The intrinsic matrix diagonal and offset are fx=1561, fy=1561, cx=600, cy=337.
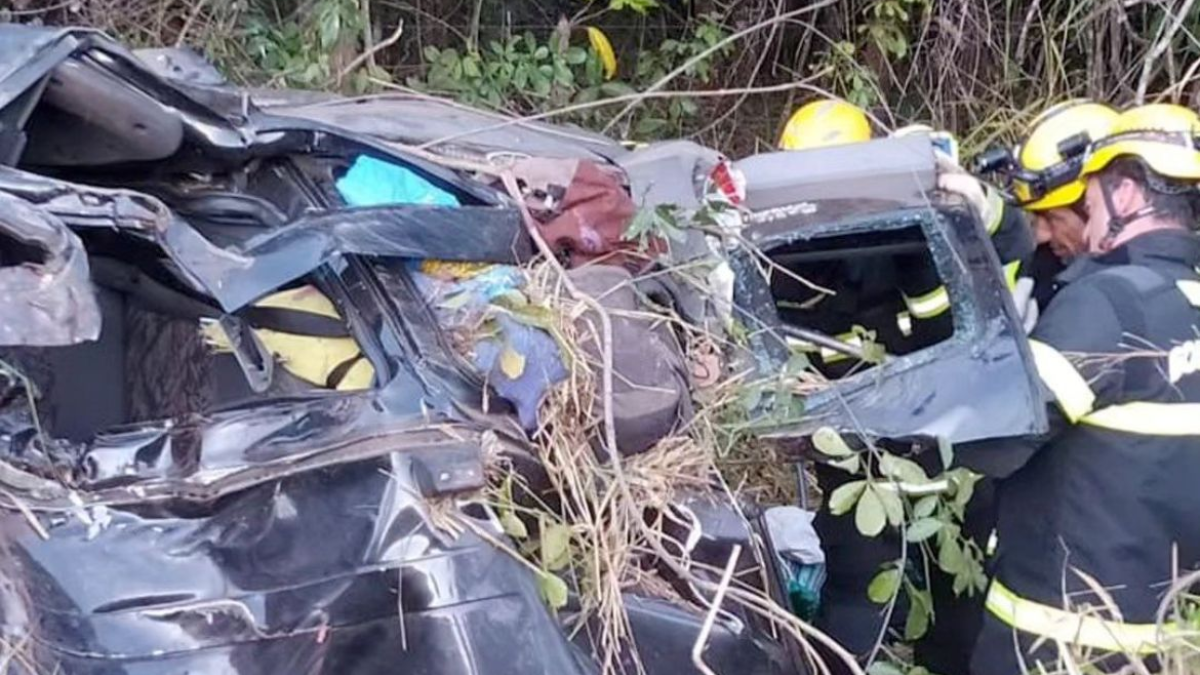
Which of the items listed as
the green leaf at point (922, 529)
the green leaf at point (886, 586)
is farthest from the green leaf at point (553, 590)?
the green leaf at point (886, 586)

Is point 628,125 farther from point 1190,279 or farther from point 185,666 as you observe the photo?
point 185,666

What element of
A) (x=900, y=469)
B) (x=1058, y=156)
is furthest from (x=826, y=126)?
(x=900, y=469)

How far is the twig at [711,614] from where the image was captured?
2.35m

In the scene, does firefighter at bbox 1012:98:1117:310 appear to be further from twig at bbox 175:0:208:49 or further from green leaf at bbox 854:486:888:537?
twig at bbox 175:0:208:49

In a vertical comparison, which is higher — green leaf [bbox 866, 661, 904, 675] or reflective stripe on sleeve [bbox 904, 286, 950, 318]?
reflective stripe on sleeve [bbox 904, 286, 950, 318]

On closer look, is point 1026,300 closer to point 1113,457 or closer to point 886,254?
point 886,254

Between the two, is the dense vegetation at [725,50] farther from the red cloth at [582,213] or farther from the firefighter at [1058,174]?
the red cloth at [582,213]

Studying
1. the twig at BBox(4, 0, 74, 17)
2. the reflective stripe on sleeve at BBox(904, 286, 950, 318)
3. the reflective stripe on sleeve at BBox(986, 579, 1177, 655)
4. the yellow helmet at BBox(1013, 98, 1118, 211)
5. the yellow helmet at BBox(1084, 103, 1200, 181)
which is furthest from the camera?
the twig at BBox(4, 0, 74, 17)

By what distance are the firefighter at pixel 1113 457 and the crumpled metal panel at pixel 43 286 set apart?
68.3 inches

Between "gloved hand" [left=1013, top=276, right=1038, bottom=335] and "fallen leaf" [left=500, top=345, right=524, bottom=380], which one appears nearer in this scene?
"fallen leaf" [left=500, top=345, right=524, bottom=380]

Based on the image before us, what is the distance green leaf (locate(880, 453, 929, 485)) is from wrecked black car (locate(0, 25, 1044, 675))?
6cm

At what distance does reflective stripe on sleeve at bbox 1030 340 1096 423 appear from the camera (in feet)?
9.69

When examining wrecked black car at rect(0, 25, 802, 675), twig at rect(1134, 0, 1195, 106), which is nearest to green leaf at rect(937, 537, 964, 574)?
wrecked black car at rect(0, 25, 802, 675)

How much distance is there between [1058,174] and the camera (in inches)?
141
